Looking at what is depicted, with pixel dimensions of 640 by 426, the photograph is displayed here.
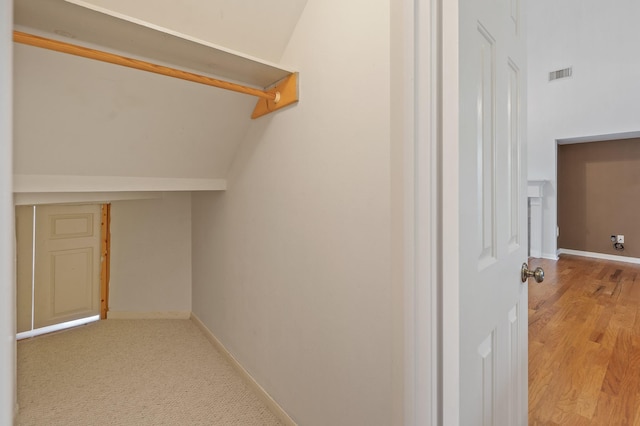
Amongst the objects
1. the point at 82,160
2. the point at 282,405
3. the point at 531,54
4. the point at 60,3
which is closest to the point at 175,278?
the point at 82,160

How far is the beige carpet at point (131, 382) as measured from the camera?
1.63 meters

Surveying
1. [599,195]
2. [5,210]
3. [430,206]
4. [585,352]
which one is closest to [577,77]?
[599,195]

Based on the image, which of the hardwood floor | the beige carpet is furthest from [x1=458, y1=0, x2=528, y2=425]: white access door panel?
the beige carpet

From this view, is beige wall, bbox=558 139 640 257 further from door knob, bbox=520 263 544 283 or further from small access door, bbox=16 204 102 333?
small access door, bbox=16 204 102 333

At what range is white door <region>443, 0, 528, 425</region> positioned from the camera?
2.25 ft

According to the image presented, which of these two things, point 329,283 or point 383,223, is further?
point 329,283

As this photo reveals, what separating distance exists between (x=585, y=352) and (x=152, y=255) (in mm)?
3716

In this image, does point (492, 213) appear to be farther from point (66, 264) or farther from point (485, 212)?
point (66, 264)

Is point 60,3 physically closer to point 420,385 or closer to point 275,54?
point 275,54

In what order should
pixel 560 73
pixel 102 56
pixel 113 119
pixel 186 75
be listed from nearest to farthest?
1. pixel 102 56
2. pixel 186 75
3. pixel 113 119
4. pixel 560 73

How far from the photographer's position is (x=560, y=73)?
15.1 ft

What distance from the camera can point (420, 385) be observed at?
719 mm

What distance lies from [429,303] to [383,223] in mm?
345

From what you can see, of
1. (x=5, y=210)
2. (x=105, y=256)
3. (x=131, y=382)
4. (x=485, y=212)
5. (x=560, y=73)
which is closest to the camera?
(x=5, y=210)
